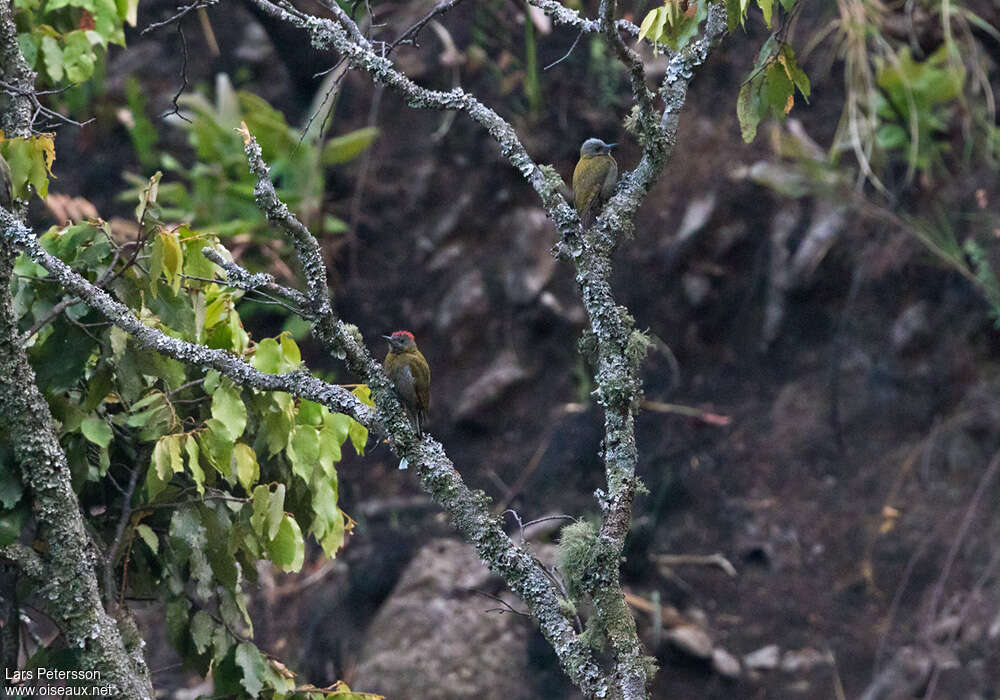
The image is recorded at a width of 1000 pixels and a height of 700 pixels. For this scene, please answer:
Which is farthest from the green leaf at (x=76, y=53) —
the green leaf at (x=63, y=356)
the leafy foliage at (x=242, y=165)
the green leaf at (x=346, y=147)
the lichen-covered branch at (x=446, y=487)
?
the green leaf at (x=346, y=147)

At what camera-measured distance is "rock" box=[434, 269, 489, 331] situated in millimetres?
6844

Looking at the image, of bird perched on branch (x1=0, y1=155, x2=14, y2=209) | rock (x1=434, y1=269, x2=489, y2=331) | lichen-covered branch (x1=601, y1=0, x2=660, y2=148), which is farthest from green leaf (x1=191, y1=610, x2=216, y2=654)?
rock (x1=434, y1=269, x2=489, y2=331)

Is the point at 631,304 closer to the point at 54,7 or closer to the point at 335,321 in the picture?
the point at 54,7

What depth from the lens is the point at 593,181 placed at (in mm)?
2801

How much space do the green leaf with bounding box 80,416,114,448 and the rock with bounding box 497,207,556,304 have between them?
4.35m

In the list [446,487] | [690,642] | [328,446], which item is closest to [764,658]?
[690,642]

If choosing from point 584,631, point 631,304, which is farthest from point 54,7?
point 631,304

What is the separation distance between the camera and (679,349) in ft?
21.9

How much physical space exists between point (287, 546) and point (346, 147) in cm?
447

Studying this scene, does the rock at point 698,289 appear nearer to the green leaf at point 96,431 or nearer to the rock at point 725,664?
the rock at point 725,664

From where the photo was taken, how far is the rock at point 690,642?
5387mm

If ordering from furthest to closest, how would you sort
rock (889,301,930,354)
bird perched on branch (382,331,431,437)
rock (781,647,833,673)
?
1. rock (889,301,930,354)
2. rock (781,647,833,673)
3. bird perched on branch (382,331,431,437)

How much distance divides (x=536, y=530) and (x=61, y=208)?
3.25m

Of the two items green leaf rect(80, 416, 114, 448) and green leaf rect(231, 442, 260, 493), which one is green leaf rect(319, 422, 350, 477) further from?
green leaf rect(80, 416, 114, 448)
